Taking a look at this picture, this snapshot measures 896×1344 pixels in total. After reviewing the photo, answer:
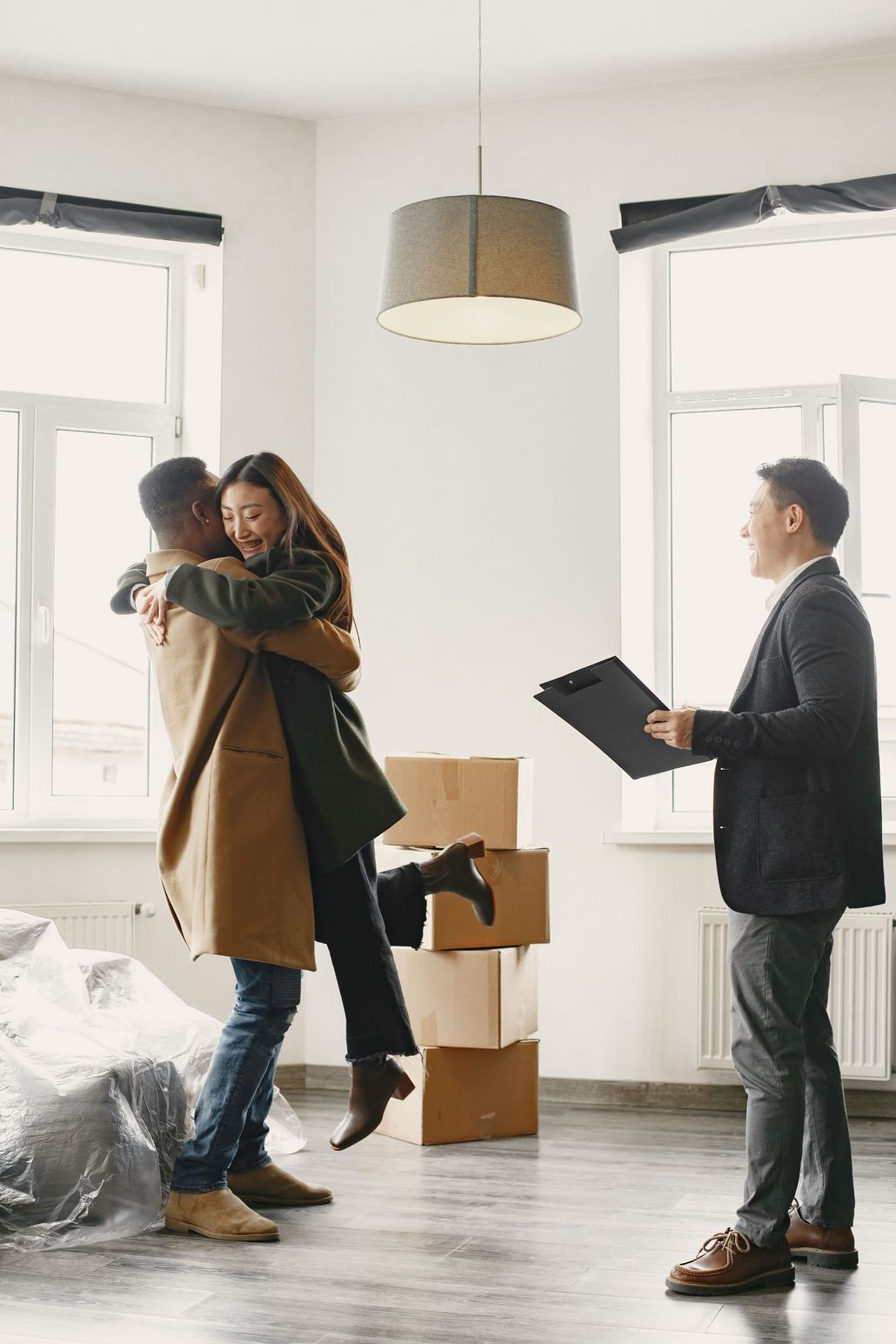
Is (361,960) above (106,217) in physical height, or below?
below

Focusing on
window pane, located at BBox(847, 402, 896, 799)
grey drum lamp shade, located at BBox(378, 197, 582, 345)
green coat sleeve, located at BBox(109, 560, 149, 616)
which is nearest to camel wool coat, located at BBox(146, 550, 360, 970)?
green coat sleeve, located at BBox(109, 560, 149, 616)

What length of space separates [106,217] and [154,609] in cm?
207

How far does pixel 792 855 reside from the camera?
2305mm

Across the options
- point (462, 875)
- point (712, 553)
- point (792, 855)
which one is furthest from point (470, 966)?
point (712, 553)

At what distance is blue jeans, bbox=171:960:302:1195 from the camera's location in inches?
102

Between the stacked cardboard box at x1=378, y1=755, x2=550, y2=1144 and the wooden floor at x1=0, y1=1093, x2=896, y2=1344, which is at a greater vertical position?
the stacked cardboard box at x1=378, y1=755, x2=550, y2=1144

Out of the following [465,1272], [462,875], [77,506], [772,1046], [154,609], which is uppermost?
[77,506]

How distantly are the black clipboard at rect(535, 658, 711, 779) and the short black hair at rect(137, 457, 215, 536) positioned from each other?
2.56ft

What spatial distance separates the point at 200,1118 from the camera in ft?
8.61

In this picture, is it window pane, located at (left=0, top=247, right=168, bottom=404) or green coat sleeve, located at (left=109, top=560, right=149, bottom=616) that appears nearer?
green coat sleeve, located at (left=109, top=560, right=149, bottom=616)

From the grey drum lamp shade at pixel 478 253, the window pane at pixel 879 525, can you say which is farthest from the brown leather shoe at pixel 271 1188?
the window pane at pixel 879 525

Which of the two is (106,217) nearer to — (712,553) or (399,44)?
(399,44)

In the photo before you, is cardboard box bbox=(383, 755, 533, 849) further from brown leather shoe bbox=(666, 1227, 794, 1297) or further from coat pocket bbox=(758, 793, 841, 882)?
brown leather shoe bbox=(666, 1227, 794, 1297)

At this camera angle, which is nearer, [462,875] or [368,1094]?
[368,1094]
